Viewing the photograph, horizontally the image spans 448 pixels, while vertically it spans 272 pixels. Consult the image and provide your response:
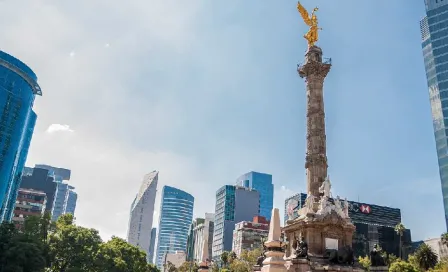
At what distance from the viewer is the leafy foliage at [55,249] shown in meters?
39.0

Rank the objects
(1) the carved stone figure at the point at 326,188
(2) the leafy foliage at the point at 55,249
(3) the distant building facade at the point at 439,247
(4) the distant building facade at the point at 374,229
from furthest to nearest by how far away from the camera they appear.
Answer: (4) the distant building facade at the point at 374,229
(3) the distant building facade at the point at 439,247
(2) the leafy foliage at the point at 55,249
(1) the carved stone figure at the point at 326,188

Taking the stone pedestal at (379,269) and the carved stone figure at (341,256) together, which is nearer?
the carved stone figure at (341,256)

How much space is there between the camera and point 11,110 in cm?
9538

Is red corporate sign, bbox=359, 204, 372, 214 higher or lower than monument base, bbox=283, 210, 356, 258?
higher

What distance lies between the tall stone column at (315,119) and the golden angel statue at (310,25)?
3.42 feet

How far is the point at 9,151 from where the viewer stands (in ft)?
318

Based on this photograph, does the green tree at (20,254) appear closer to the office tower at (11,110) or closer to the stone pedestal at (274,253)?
the stone pedestal at (274,253)

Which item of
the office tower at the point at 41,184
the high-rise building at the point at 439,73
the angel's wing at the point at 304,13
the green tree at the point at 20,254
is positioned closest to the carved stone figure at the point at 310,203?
the angel's wing at the point at 304,13

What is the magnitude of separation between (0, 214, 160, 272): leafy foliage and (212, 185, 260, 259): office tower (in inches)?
4096

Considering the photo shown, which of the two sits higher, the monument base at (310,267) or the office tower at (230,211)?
the office tower at (230,211)

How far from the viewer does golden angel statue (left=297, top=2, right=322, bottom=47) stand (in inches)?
1713

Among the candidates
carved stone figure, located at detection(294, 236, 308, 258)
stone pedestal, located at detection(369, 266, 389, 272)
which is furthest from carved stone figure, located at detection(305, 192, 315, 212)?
stone pedestal, located at detection(369, 266, 389, 272)

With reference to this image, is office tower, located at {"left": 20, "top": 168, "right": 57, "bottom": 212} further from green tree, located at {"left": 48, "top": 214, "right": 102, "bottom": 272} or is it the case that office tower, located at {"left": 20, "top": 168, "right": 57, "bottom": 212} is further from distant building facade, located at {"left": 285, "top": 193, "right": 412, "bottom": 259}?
green tree, located at {"left": 48, "top": 214, "right": 102, "bottom": 272}

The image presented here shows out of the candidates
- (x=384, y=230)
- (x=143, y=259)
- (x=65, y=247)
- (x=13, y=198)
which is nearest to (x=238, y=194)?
(x=384, y=230)
